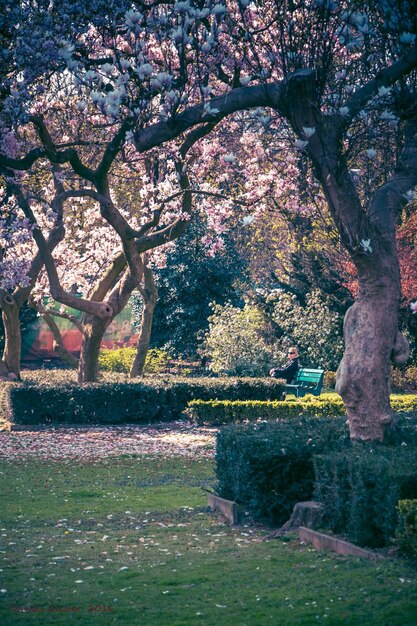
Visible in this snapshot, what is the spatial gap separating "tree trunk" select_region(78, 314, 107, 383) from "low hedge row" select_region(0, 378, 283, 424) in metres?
1.10

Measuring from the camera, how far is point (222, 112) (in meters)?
9.59

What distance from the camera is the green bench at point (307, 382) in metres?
22.2

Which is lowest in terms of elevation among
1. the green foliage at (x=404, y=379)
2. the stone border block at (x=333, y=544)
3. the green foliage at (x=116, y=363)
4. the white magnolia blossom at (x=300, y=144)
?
the stone border block at (x=333, y=544)

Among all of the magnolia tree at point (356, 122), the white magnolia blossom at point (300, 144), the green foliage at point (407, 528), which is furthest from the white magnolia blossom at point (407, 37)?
the green foliage at point (407, 528)

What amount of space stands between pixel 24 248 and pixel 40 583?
60.2ft

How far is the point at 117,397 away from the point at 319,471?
11845 millimetres

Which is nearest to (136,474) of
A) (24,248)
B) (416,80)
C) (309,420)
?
(309,420)

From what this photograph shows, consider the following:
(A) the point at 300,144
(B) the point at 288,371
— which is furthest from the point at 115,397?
(A) the point at 300,144

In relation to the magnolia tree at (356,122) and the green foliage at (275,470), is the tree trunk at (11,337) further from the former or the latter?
the green foliage at (275,470)

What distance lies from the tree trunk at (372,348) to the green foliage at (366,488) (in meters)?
0.93

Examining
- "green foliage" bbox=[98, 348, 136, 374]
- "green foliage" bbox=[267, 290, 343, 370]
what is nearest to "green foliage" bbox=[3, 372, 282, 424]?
"green foliage" bbox=[267, 290, 343, 370]

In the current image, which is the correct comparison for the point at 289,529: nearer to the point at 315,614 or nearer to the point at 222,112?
the point at 315,614

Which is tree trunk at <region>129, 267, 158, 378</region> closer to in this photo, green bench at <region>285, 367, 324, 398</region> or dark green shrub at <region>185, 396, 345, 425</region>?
green bench at <region>285, 367, 324, 398</region>

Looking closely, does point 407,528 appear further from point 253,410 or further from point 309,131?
point 253,410
